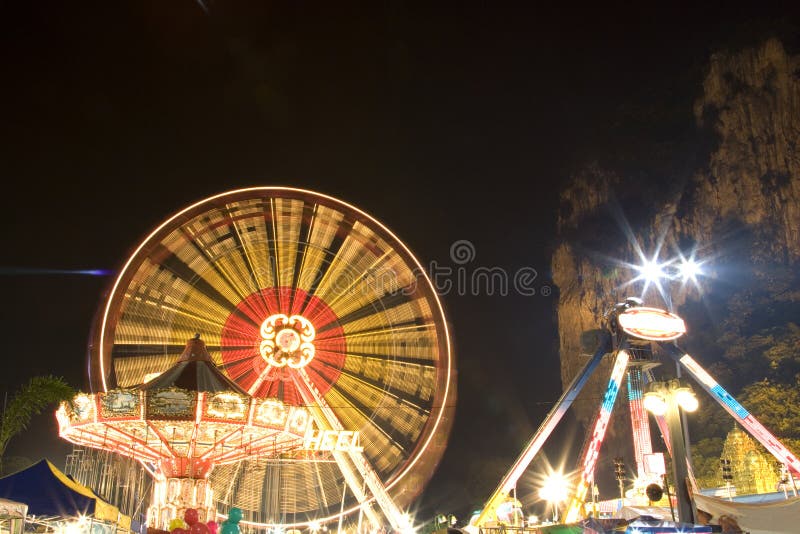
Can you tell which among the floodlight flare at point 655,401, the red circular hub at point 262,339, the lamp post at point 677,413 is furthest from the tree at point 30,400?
the lamp post at point 677,413

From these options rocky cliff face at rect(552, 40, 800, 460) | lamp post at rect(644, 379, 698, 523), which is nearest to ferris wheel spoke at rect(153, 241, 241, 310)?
lamp post at rect(644, 379, 698, 523)

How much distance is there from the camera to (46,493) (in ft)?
44.8

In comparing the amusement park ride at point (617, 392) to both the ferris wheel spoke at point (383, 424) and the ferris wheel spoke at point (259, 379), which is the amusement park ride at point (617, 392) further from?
the ferris wheel spoke at point (259, 379)

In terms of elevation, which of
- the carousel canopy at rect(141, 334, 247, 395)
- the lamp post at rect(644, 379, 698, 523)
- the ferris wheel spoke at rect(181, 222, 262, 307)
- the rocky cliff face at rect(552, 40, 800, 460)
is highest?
the rocky cliff face at rect(552, 40, 800, 460)

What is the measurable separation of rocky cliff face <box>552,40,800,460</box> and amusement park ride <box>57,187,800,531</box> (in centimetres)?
1866

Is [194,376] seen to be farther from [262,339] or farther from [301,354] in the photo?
[301,354]

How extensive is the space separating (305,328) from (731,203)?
29205mm

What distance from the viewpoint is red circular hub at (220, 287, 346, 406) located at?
19.5m

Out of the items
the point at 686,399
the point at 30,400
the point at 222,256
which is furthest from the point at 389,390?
the point at 686,399

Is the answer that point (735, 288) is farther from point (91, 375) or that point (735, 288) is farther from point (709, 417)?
point (91, 375)

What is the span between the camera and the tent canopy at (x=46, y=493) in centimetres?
1340

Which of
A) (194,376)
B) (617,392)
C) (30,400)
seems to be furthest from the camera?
(617,392)

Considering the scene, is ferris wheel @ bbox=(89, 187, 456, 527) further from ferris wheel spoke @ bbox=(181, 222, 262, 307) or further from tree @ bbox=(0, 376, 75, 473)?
tree @ bbox=(0, 376, 75, 473)

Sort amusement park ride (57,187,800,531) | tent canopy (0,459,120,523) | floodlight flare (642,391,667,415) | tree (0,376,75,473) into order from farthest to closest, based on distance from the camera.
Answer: amusement park ride (57,187,800,531) < tree (0,376,75,473) < tent canopy (0,459,120,523) < floodlight flare (642,391,667,415)
